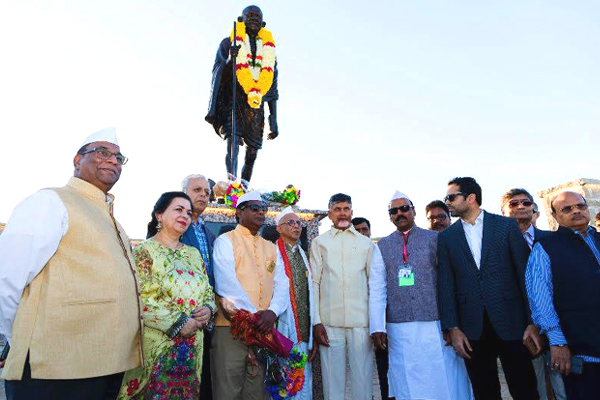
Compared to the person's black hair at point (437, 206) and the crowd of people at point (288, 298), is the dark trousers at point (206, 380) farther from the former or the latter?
the person's black hair at point (437, 206)

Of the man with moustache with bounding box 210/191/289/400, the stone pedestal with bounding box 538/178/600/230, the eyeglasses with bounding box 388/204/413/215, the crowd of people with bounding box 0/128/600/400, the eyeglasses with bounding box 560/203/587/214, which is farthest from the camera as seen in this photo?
the stone pedestal with bounding box 538/178/600/230

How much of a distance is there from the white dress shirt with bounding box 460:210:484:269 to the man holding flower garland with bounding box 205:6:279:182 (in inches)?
154

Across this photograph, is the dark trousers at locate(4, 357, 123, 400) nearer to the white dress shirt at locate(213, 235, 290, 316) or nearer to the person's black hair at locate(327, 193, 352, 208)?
the white dress shirt at locate(213, 235, 290, 316)

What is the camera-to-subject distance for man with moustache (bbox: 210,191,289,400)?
312cm

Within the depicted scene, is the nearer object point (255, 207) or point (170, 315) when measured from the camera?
point (170, 315)

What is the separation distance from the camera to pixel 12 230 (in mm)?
2023

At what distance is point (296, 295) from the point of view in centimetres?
399

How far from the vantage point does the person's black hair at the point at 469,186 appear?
3.70m

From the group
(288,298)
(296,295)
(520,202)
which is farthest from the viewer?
(520,202)

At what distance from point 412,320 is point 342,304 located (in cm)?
64

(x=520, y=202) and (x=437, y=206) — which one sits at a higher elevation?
(x=437, y=206)

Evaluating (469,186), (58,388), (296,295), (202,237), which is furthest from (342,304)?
(58,388)

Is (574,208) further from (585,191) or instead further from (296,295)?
(585,191)

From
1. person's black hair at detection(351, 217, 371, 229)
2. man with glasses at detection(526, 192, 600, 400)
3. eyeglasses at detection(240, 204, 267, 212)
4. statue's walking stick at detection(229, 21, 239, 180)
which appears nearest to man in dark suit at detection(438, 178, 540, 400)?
man with glasses at detection(526, 192, 600, 400)
